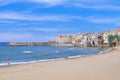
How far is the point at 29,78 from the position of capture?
15.0 metres

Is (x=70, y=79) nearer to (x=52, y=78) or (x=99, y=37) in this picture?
(x=52, y=78)

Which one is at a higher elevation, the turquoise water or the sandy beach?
the sandy beach

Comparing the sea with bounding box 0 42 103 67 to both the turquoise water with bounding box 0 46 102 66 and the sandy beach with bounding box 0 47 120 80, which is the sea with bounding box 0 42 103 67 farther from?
the sandy beach with bounding box 0 47 120 80

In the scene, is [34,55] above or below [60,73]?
below

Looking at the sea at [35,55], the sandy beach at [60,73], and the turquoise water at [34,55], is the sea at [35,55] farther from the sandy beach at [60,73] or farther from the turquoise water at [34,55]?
the sandy beach at [60,73]

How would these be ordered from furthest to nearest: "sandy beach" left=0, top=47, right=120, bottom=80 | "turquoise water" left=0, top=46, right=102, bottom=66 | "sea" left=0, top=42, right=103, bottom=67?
1. "turquoise water" left=0, top=46, right=102, bottom=66
2. "sea" left=0, top=42, right=103, bottom=67
3. "sandy beach" left=0, top=47, right=120, bottom=80

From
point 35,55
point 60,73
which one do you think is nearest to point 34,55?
point 35,55

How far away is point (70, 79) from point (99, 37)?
14691 cm

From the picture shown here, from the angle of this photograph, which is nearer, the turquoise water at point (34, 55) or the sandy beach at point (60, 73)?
the sandy beach at point (60, 73)

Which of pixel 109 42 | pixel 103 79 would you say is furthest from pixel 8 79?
pixel 109 42

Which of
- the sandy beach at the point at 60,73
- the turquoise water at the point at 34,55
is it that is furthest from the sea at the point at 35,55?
the sandy beach at the point at 60,73

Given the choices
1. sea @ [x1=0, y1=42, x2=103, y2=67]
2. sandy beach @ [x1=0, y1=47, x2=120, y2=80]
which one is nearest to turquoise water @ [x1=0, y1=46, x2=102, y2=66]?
sea @ [x1=0, y1=42, x2=103, y2=67]

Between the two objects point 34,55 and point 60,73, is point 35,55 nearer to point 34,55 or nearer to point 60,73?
point 34,55

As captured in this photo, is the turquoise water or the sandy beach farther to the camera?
the turquoise water
